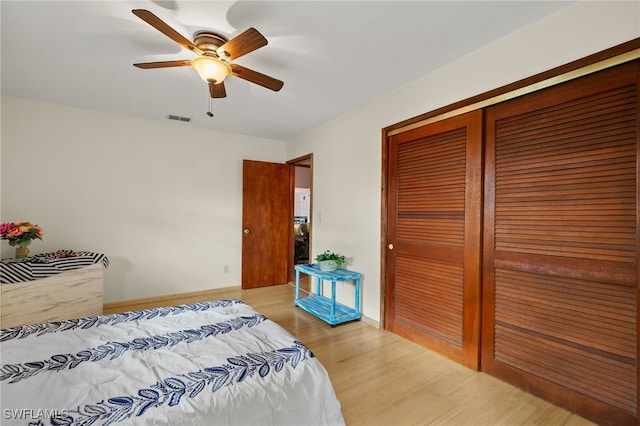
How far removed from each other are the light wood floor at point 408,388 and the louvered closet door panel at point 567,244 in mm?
165

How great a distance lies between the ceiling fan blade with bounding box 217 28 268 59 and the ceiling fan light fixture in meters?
0.06

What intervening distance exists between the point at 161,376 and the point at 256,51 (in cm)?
226

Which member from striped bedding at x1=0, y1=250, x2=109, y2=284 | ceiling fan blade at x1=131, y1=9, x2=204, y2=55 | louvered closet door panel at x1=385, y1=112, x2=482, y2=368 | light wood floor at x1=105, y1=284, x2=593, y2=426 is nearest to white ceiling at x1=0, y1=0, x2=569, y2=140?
ceiling fan blade at x1=131, y1=9, x2=204, y2=55

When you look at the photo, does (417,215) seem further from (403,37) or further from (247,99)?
(247,99)

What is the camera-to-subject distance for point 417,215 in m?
2.70

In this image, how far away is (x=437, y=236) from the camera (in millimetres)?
2531

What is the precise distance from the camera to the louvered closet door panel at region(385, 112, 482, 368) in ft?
7.44

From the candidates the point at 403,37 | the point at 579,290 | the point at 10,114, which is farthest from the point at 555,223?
the point at 10,114

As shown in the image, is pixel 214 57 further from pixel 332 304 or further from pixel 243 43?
pixel 332 304

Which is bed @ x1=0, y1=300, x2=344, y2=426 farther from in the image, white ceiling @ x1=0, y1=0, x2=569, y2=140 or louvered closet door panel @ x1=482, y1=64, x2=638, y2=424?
white ceiling @ x1=0, y1=0, x2=569, y2=140

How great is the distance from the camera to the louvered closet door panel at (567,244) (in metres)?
1.58

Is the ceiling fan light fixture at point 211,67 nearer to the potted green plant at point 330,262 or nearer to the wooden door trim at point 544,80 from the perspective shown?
the wooden door trim at point 544,80

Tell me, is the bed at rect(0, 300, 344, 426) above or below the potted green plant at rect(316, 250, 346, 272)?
below

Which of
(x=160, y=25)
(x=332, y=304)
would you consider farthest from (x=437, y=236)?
(x=160, y=25)
